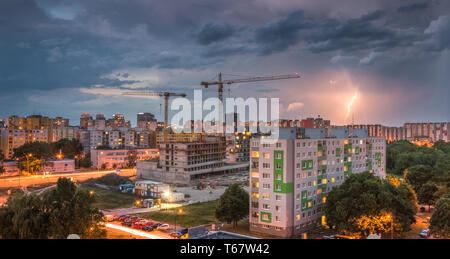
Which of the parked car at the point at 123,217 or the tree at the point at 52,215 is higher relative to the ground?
the tree at the point at 52,215

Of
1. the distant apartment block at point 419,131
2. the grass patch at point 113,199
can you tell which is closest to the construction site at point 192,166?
the grass patch at point 113,199

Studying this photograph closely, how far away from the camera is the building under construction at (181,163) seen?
111ft

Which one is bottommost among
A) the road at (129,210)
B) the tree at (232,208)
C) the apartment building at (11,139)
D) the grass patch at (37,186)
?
the road at (129,210)

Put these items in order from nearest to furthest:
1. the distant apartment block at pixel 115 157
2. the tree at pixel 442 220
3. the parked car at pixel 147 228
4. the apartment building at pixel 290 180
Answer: the tree at pixel 442 220, the apartment building at pixel 290 180, the parked car at pixel 147 228, the distant apartment block at pixel 115 157

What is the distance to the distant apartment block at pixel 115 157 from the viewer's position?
41.3m

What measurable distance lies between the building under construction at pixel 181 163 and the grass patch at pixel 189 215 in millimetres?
10416

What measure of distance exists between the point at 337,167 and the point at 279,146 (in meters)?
5.70

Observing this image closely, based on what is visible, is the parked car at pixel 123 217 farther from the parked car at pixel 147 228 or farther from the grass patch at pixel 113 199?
the grass patch at pixel 113 199

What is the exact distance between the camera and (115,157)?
42.6 m

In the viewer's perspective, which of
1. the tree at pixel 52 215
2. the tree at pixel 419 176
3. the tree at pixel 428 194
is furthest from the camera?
the tree at pixel 419 176

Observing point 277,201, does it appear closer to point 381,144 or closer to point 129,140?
point 381,144

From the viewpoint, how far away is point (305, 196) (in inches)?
680

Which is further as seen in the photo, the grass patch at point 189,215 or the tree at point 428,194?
the tree at point 428,194
